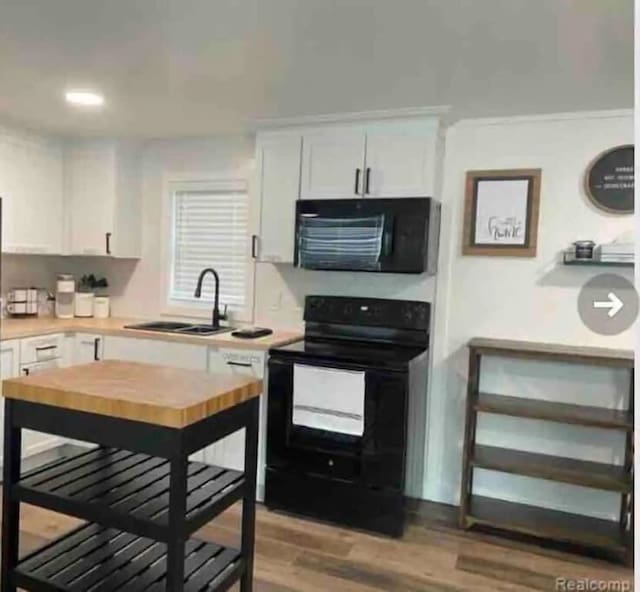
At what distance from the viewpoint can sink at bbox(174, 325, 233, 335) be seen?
3611 millimetres

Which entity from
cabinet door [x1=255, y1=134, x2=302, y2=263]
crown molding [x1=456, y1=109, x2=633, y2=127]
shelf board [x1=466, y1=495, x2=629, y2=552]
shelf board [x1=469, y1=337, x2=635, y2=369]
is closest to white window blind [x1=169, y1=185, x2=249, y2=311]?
cabinet door [x1=255, y1=134, x2=302, y2=263]

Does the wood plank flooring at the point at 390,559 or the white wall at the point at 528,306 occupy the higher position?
the white wall at the point at 528,306

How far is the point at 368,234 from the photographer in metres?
3.19

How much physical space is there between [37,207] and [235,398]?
2.90 meters

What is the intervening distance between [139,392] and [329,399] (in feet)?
4.62

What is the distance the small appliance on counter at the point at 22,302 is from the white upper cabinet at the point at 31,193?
314 millimetres

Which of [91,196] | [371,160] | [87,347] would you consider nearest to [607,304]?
[371,160]

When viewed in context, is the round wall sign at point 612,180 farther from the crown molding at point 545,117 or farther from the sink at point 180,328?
the sink at point 180,328

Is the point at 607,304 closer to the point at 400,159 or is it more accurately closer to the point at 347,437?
the point at 400,159

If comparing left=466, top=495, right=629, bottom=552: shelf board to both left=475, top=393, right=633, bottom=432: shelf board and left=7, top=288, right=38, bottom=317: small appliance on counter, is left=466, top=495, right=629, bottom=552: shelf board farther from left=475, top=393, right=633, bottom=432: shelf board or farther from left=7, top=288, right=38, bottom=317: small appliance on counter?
left=7, top=288, right=38, bottom=317: small appliance on counter

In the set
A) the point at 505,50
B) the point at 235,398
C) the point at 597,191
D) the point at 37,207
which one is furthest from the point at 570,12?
the point at 37,207

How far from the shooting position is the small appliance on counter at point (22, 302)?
4.01 meters

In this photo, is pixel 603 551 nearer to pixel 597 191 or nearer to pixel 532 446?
pixel 532 446

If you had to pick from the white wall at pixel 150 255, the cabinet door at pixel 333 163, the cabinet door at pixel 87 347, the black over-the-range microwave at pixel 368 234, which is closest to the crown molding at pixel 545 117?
the black over-the-range microwave at pixel 368 234
